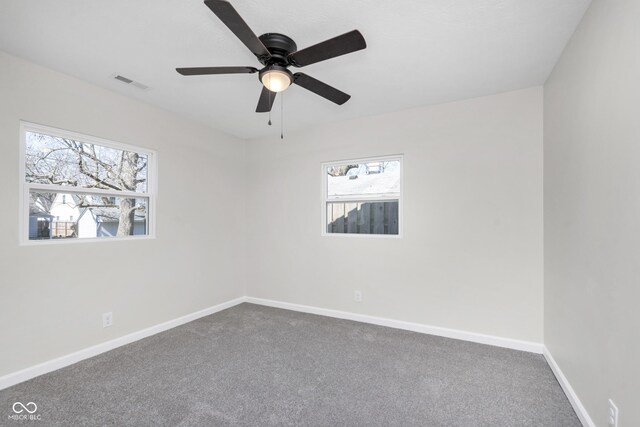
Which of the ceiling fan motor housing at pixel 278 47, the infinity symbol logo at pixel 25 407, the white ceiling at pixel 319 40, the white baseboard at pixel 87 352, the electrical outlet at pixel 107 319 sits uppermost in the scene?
the white ceiling at pixel 319 40

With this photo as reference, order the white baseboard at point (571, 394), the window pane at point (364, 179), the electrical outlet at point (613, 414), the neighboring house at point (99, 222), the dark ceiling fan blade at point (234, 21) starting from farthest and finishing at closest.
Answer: the window pane at point (364, 179)
the neighboring house at point (99, 222)
the white baseboard at point (571, 394)
the electrical outlet at point (613, 414)
the dark ceiling fan blade at point (234, 21)

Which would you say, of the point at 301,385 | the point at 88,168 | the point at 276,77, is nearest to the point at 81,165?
the point at 88,168

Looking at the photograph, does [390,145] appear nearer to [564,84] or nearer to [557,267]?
[564,84]

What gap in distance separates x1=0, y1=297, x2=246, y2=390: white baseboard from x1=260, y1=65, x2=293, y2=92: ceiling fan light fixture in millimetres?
2801

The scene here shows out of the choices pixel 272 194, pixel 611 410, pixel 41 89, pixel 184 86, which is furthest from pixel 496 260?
pixel 41 89

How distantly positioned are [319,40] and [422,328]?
2.96 metres

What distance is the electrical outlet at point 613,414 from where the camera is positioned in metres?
1.43

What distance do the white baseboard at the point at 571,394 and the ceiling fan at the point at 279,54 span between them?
2.50m

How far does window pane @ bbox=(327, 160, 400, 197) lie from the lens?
3525mm

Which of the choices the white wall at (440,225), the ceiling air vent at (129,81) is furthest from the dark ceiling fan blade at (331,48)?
the white wall at (440,225)

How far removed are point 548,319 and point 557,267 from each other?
576 millimetres

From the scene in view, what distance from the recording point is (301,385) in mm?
2229

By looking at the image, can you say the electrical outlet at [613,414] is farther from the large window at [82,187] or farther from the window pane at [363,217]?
the large window at [82,187]

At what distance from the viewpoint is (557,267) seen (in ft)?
7.68
